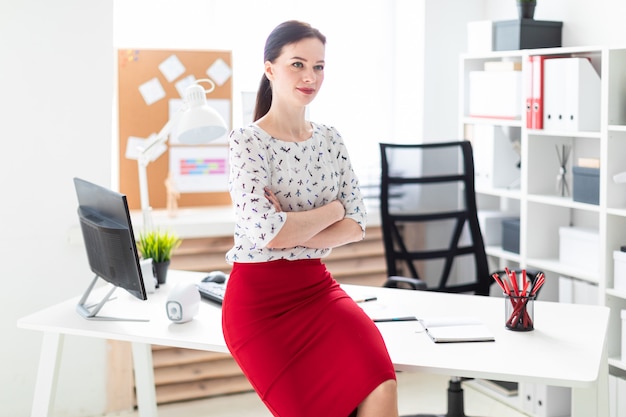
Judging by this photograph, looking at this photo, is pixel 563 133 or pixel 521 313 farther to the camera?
pixel 563 133

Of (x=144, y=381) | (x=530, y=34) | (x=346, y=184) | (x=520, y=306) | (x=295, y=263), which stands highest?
(x=530, y=34)

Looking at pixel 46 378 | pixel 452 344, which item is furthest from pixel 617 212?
pixel 46 378

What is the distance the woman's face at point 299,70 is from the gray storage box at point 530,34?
1711 mm

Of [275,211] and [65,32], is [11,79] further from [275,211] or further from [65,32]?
[275,211]

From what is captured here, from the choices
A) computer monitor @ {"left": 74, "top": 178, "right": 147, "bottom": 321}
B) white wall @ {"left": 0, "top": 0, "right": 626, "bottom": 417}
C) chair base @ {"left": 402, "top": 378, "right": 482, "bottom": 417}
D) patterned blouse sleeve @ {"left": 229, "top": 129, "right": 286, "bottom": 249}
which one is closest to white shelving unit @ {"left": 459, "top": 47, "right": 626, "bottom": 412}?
white wall @ {"left": 0, "top": 0, "right": 626, "bottom": 417}

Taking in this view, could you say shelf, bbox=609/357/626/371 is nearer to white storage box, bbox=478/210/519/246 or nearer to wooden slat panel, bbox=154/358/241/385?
white storage box, bbox=478/210/519/246

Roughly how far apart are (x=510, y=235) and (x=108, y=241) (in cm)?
212

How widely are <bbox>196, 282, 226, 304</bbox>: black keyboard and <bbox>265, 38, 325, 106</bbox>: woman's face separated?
2.62 feet

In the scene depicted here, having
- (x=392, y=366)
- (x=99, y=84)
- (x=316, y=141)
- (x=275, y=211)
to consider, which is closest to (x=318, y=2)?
(x=99, y=84)

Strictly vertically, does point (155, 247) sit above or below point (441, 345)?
above

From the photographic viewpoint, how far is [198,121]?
2.99 m

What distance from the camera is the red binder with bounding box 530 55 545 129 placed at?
12.1 feet

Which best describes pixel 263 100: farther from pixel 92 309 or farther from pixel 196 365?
pixel 196 365

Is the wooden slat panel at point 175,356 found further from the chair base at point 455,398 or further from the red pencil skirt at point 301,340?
the red pencil skirt at point 301,340
